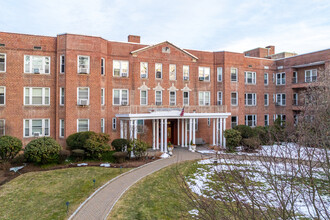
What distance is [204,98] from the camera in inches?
1076

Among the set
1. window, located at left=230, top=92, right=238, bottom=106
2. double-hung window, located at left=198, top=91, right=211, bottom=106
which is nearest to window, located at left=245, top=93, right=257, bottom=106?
window, located at left=230, top=92, right=238, bottom=106

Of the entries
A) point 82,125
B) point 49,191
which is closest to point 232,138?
point 82,125

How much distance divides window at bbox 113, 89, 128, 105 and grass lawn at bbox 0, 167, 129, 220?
29.1 feet

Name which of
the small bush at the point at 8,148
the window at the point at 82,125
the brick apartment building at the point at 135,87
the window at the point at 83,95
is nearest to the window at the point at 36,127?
the brick apartment building at the point at 135,87

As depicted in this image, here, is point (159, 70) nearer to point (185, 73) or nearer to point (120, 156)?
point (185, 73)

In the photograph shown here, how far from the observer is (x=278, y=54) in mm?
33406

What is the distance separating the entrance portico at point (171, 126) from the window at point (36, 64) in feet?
25.8

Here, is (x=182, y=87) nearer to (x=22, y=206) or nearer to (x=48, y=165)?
(x=48, y=165)

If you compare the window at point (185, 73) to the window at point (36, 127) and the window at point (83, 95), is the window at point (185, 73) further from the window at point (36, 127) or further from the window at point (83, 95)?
the window at point (36, 127)

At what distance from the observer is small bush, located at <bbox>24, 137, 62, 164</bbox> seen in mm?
15891

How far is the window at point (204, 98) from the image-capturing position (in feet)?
89.1

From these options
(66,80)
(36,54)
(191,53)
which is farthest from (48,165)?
(191,53)

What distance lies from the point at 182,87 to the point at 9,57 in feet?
54.6

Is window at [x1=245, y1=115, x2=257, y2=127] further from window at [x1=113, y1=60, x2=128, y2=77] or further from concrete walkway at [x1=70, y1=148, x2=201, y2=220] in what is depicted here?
window at [x1=113, y1=60, x2=128, y2=77]
